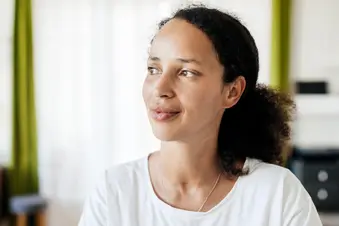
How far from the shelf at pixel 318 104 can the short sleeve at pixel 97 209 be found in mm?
2461

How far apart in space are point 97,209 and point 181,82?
1.12 ft

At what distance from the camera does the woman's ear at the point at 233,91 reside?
1.18 metres

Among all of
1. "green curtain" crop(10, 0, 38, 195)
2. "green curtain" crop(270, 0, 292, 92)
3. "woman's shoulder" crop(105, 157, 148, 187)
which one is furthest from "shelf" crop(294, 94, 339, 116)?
"woman's shoulder" crop(105, 157, 148, 187)

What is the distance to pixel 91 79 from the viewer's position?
344 cm

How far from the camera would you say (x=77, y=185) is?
3475 mm

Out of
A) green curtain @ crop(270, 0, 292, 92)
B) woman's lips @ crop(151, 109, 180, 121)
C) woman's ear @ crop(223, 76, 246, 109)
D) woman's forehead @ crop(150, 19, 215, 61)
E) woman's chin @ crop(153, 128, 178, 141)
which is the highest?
green curtain @ crop(270, 0, 292, 92)

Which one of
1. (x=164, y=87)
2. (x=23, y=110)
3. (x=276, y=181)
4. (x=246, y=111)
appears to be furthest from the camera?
(x=23, y=110)

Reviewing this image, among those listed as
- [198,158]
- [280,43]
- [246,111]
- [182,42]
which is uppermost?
[280,43]

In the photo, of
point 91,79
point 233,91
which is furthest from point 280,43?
point 233,91

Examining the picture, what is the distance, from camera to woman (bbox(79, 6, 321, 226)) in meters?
1.10

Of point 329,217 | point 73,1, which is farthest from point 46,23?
point 329,217

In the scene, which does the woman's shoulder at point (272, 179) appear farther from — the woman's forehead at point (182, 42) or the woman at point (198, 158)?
the woman's forehead at point (182, 42)

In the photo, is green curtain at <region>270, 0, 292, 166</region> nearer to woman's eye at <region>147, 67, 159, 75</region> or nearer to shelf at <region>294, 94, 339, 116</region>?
shelf at <region>294, 94, 339, 116</region>

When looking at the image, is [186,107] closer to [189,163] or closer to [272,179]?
[189,163]
